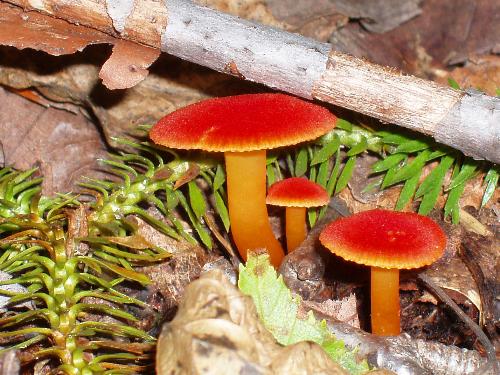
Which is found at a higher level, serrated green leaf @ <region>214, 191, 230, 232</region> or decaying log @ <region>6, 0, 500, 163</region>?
Answer: decaying log @ <region>6, 0, 500, 163</region>

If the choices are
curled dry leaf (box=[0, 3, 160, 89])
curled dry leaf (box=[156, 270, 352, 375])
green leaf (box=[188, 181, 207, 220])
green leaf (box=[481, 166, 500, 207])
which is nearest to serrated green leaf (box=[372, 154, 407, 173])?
green leaf (box=[481, 166, 500, 207])

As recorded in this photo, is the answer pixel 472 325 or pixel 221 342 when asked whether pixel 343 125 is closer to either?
pixel 472 325

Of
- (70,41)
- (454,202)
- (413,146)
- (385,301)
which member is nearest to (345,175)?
(413,146)

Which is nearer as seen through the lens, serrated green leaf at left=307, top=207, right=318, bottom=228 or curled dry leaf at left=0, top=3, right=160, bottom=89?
curled dry leaf at left=0, top=3, right=160, bottom=89

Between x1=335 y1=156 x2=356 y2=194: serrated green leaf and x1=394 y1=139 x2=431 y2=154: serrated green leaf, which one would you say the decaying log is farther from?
x1=335 y1=156 x2=356 y2=194: serrated green leaf

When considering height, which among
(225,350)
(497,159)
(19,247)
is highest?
(497,159)

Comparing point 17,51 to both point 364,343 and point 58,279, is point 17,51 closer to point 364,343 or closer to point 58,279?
point 58,279

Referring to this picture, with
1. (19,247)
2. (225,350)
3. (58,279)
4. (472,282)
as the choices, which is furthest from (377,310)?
(19,247)
